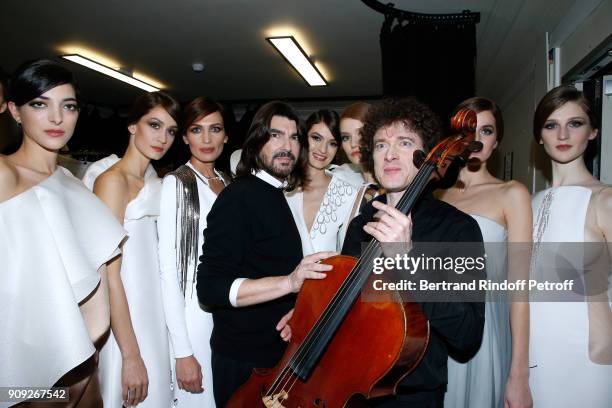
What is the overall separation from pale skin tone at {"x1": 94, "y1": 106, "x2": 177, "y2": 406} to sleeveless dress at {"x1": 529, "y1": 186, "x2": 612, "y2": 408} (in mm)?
1962

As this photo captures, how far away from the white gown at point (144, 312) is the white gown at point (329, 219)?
0.84 metres

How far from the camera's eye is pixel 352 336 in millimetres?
1299

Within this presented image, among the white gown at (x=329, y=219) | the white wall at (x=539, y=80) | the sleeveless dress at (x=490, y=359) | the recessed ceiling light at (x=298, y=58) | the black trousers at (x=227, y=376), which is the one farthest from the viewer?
the recessed ceiling light at (x=298, y=58)

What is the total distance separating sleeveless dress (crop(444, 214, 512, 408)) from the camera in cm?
193

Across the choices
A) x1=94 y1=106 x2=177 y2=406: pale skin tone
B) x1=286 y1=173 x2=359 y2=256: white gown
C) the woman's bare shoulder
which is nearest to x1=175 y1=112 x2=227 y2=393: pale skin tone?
x1=94 y1=106 x2=177 y2=406: pale skin tone

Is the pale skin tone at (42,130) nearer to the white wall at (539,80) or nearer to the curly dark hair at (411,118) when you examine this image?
the curly dark hair at (411,118)

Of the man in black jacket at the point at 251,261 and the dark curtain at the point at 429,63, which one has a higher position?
the dark curtain at the point at 429,63

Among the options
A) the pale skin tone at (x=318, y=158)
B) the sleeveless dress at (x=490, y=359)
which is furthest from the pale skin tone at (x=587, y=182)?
the pale skin tone at (x=318, y=158)

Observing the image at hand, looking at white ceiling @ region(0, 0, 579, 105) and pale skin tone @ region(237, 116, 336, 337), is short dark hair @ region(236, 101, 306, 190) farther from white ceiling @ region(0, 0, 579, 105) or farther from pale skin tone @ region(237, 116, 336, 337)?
white ceiling @ region(0, 0, 579, 105)

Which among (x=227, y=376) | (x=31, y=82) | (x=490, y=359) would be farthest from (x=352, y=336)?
(x=31, y=82)

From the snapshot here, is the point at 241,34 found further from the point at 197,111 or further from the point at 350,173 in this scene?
the point at 350,173

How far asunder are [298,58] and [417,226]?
4.54 metres

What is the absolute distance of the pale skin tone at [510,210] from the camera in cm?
187

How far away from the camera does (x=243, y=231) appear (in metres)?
1.72
